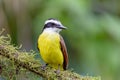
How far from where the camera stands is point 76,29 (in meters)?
5.70

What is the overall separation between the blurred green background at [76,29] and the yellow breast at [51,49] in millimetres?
1077

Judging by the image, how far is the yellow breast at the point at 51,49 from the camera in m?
4.25

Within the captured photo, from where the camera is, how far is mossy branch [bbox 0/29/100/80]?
3.52 meters

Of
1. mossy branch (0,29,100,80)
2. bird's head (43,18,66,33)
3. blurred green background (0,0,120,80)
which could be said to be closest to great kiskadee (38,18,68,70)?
bird's head (43,18,66,33)

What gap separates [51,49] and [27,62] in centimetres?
72

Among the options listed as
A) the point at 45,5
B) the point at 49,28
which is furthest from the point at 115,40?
the point at 49,28

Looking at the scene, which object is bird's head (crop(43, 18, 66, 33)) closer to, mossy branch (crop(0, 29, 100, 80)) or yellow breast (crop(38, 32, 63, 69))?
yellow breast (crop(38, 32, 63, 69))

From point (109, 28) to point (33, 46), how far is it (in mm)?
989

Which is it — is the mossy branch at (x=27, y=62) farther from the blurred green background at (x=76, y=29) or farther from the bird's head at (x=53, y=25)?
the blurred green background at (x=76, y=29)

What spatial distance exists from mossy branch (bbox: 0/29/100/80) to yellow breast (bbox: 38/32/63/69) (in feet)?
1.63

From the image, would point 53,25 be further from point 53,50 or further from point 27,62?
point 27,62

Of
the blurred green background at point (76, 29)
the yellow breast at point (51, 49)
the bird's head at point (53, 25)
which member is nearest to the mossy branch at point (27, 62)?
the yellow breast at point (51, 49)

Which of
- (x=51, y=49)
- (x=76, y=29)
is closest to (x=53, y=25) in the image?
(x=51, y=49)

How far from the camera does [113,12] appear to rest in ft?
20.4
